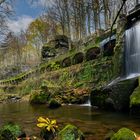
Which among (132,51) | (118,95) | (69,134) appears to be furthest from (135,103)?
(132,51)

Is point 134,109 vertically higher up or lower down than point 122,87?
lower down

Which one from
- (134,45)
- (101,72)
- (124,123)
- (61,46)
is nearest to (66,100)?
(101,72)

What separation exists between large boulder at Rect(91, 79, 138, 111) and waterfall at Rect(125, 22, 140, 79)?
16.0 feet

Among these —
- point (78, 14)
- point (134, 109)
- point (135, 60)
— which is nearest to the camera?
point (134, 109)

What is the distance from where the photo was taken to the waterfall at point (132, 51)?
70.3 ft

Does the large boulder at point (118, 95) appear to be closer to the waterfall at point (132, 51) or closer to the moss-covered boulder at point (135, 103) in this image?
the moss-covered boulder at point (135, 103)

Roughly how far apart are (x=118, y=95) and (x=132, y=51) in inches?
291

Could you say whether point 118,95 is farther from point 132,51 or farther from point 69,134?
point 69,134

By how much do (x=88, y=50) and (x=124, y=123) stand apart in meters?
21.3

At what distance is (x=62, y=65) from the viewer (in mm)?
37594

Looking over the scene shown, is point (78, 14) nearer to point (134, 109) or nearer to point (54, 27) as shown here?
point (54, 27)

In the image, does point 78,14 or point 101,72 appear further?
point 78,14

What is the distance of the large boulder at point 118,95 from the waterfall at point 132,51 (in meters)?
4.89

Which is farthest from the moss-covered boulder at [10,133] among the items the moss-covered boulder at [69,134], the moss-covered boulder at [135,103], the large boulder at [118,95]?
the large boulder at [118,95]
